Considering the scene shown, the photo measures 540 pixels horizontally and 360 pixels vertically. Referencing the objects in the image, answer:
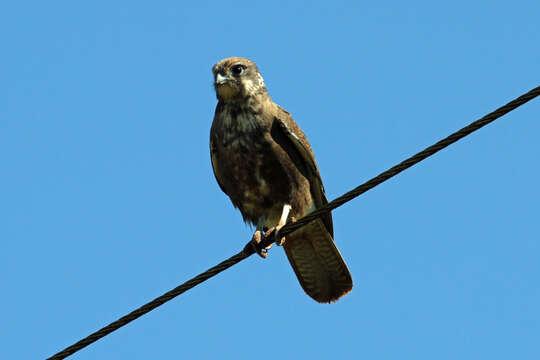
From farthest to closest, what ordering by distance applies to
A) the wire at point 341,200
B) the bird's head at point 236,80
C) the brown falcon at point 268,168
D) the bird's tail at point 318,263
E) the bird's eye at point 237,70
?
the bird's tail at point 318,263 < the bird's eye at point 237,70 < the bird's head at point 236,80 < the brown falcon at point 268,168 < the wire at point 341,200

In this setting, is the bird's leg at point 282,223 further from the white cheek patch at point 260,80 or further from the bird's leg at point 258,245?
the white cheek patch at point 260,80

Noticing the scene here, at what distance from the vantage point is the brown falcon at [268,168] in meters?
7.48

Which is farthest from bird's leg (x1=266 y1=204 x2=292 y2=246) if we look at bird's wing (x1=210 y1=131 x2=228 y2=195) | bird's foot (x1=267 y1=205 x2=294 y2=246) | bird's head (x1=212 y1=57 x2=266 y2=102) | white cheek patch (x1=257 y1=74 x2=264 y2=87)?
white cheek patch (x1=257 y1=74 x2=264 y2=87)

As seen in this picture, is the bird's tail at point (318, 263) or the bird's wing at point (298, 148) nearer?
the bird's wing at point (298, 148)

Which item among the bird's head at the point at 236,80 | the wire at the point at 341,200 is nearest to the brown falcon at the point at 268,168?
the bird's head at the point at 236,80

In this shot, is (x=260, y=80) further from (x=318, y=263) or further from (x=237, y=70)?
(x=318, y=263)

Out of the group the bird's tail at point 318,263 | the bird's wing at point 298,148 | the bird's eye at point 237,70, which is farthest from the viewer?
the bird's tail at point 318,263

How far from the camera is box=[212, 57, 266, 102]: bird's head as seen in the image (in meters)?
7.75

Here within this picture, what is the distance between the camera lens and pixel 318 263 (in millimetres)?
8117

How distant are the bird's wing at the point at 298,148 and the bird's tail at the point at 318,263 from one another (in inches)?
8.2

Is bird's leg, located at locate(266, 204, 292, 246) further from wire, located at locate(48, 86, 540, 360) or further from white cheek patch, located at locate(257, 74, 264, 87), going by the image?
wire, located at locate(48, 86, 540, 360)

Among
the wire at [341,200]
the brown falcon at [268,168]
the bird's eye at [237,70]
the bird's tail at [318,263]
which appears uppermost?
the bird's eye at [237,70]

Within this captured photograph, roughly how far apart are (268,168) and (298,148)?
0.38 m

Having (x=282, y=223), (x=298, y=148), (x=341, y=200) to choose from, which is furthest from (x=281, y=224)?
(x=341, y=200)
